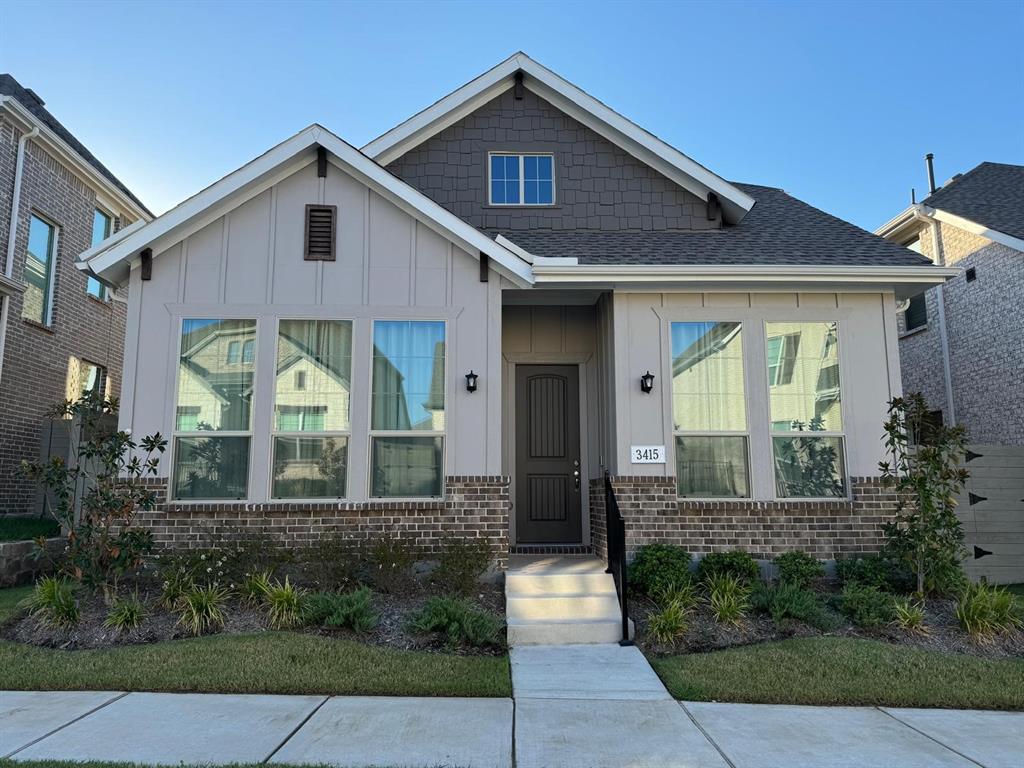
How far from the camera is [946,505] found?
7230 millimetres

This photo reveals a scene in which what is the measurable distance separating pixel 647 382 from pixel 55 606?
6.01m

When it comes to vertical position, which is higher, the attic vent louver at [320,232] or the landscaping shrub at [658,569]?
the attic vent louver at [320,232]

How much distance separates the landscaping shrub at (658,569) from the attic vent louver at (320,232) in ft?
15.1

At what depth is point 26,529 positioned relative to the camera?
926cm

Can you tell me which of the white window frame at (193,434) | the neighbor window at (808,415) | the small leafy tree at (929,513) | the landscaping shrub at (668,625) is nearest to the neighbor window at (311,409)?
the white window frame at (193,434)

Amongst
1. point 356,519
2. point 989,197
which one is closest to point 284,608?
point 356,519

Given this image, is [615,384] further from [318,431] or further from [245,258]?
[245,258]

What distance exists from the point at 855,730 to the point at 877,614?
91.9 inches

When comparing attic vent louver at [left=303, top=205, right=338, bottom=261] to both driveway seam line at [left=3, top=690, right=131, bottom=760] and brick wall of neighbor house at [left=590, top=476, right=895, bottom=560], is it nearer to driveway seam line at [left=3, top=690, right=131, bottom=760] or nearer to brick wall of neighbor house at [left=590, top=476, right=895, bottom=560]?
brick wall of neighbor house at [left=590, top=476, right=895, bottom=560]

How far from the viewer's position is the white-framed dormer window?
10.0m

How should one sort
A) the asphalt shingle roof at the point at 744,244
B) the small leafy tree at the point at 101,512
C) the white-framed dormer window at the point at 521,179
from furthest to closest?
1. the white-framed dormer window at the point at 521,179
2. the asphalt shingle roof at the point at 744,244
3. the small leafy tree at the point at 101,512

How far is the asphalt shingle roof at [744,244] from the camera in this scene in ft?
27.7

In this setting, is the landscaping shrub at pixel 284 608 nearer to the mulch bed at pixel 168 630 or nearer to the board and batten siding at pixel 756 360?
the mulch bed at pixel 168 630

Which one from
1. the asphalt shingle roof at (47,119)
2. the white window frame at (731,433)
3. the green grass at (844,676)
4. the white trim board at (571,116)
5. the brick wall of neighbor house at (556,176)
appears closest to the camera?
the green grass at (844,676)
